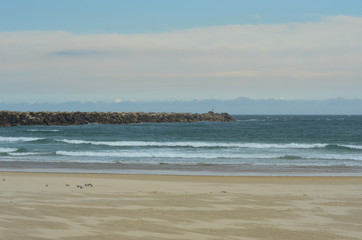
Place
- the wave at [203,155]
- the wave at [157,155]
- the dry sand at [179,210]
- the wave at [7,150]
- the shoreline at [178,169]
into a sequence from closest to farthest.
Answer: the dry sand at [179,210] < the shoreline at [178,169] < the wave at [203,155] < the wave at [157,155] < the wave at [7,150]

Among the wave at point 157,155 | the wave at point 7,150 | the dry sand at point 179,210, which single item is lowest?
the wave at point 7,150

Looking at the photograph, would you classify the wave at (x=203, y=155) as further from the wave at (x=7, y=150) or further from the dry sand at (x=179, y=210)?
the dry sand at (x=179, y=210)

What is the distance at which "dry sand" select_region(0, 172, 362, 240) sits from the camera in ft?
21.9

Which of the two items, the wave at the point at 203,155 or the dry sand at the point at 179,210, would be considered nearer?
the dry sand at the point at 179,210

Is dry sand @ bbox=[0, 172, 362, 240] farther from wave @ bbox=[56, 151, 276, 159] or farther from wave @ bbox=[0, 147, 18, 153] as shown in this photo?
wave @ bbox=[0, 147, 18, 153]

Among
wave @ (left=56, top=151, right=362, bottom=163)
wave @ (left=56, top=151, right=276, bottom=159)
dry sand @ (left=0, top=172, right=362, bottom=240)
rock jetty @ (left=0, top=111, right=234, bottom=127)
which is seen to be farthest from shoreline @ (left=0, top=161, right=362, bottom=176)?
rock jetty @ (left=0, top=111, right=234, bottom=127)

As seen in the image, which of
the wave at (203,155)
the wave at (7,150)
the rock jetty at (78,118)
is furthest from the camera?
the rock jetty at (78,118)

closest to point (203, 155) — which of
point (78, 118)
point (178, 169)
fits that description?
point (178, 169)

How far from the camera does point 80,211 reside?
8.12 metres

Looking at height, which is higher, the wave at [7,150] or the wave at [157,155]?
the wave at [157,155]

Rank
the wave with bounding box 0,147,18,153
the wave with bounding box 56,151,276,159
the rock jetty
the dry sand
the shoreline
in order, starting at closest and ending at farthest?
1. the dry sand
2. the shoreline
3. the wave with bounding box 56,151,276,159
4. the wave with bounding box 0,147,18,153
5. the rock jetty

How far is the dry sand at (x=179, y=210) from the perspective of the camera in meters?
6.66

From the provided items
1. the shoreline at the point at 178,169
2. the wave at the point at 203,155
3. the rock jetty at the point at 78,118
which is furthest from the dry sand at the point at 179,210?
the rock jetty at the point at 78,118

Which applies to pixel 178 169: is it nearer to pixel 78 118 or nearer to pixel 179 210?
pixel 179 210
